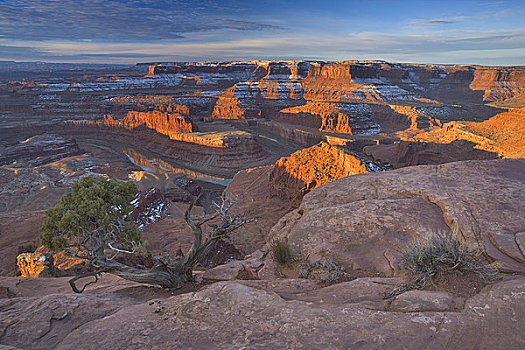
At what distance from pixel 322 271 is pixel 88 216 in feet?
29.5

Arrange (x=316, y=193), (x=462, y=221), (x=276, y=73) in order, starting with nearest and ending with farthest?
(x=462, y=221) < (x=316, y=193) < (x=276, y=73)

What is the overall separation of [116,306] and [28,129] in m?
90.2

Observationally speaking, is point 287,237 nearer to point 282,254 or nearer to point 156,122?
point 282,254

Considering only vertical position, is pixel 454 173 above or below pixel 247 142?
above

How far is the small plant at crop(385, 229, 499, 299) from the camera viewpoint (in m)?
4.97

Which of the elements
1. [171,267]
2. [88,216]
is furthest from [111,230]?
[171,267]

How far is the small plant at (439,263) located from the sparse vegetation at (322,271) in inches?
62.0

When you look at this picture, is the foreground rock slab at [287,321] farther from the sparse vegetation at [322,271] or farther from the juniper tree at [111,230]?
the juniper tree at [111,230]

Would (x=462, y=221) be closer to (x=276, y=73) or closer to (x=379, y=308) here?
(x=379, y=308)

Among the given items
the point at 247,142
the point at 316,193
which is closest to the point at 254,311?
the point at 316,193

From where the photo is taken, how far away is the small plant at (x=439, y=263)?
4.97 m

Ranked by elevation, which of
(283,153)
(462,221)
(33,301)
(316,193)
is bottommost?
(283,153)

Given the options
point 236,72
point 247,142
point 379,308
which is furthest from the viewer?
point 236,72

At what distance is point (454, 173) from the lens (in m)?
10.6
